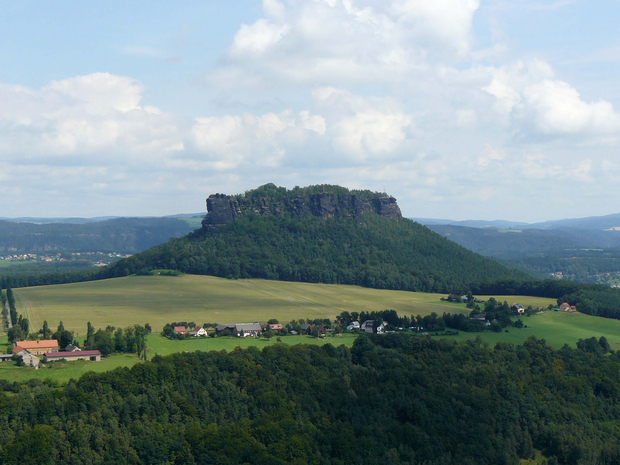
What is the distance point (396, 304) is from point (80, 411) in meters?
82.7

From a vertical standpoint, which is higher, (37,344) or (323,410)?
(37,344)

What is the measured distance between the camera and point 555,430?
2955 inches

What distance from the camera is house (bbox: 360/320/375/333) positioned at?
111 meters

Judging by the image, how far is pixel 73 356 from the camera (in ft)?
269

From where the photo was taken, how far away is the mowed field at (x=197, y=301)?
116 m

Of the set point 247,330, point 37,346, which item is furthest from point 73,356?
point 247,330

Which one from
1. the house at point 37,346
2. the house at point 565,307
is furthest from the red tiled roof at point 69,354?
the house at point 565,307

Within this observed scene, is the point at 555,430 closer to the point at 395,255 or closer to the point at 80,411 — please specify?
the point at 80,411

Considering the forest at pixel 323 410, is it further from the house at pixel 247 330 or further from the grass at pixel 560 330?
the house at pixel 247 330

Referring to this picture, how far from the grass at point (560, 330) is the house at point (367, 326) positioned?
13.1 metres

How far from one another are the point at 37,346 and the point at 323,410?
36.5m

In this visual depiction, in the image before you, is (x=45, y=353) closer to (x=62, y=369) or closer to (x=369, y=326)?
(x=62, y=369)

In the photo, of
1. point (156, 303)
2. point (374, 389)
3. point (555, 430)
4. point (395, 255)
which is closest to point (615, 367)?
point (555, 430)

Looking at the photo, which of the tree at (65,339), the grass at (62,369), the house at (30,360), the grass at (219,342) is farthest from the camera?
the tree at (65,339)
